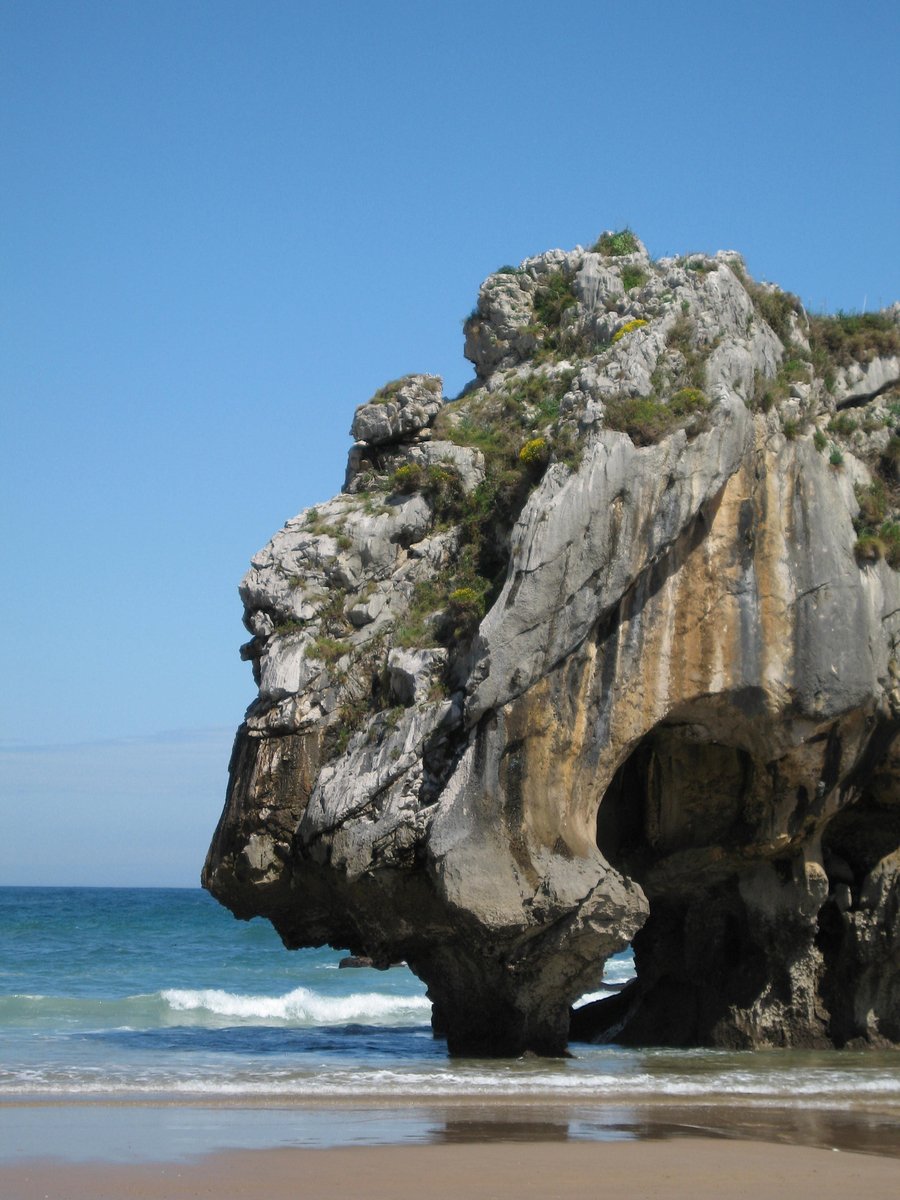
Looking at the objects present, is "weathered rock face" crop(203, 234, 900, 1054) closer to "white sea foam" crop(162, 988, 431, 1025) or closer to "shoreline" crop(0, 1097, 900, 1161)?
"shoreline" crop(0, 1097, 900, 1161)

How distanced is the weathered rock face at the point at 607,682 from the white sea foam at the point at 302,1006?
1127 cm

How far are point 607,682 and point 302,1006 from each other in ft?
66.4

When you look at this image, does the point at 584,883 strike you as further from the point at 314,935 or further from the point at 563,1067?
the point at 314,935

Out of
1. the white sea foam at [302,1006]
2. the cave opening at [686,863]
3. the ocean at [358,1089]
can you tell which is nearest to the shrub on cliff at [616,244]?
the cave opening at [686,863]

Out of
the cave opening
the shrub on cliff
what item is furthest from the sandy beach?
the shrub on cliff

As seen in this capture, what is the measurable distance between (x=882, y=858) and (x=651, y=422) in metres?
7.72

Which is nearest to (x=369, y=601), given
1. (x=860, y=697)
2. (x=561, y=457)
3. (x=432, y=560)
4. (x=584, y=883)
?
(x=432, y=560)

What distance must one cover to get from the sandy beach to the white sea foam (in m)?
20.0

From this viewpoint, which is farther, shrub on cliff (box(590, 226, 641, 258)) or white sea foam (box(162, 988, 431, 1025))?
white sea foam (box(162, 988, 431, 1025))

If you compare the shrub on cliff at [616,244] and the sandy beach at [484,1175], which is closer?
the sandy beach at [484,1175]

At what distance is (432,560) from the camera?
21469mm

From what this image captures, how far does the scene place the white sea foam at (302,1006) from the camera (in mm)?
33625

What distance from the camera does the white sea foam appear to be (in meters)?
33.6

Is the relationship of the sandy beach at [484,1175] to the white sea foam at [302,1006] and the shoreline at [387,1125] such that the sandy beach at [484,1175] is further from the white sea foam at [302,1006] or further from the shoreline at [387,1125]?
the white sea foam at [302,1006]
